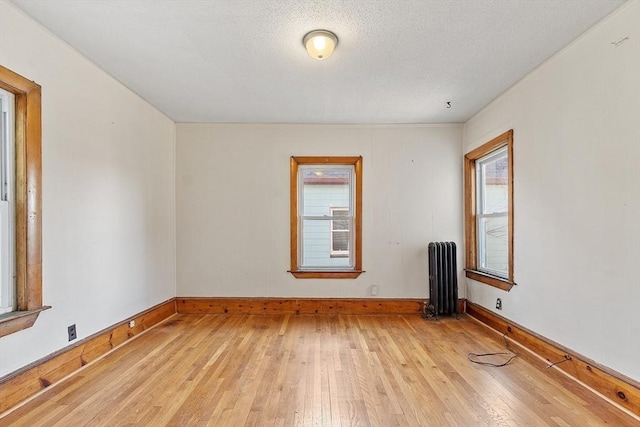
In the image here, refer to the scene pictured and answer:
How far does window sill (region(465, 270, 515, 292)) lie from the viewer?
327 cm

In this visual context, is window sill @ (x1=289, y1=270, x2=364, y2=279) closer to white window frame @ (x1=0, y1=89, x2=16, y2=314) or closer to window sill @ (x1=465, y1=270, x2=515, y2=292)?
window sill @ (x1=465, y1=270, x2=515, y2=292)

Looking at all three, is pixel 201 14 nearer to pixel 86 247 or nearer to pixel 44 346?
pixel 86 247

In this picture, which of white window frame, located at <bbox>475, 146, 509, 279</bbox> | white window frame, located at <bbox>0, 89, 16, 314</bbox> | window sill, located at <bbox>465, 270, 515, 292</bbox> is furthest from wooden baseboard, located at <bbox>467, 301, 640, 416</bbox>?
white window frame, located at <bbox>0, 89, 16, 314</bbox>

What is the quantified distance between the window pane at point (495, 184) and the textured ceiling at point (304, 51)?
27.3 inches

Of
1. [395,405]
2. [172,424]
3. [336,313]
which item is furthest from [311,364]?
[336,313]

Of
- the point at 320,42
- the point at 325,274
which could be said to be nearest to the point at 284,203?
the point at 325,274

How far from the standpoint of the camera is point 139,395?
2201 millimetres

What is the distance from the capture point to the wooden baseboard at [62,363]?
203 cm

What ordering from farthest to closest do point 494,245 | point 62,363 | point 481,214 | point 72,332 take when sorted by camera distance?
point 481,214 < point 494,245 < point 72,332 < point 62,363

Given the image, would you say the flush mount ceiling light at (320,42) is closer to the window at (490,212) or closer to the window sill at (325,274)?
the window at (490,212)

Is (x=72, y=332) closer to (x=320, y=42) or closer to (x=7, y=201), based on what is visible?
(x=7, y=201)

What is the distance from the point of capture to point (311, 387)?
2.30 meters

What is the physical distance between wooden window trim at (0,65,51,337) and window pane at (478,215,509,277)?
4.06m

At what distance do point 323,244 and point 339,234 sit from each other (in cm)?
26
